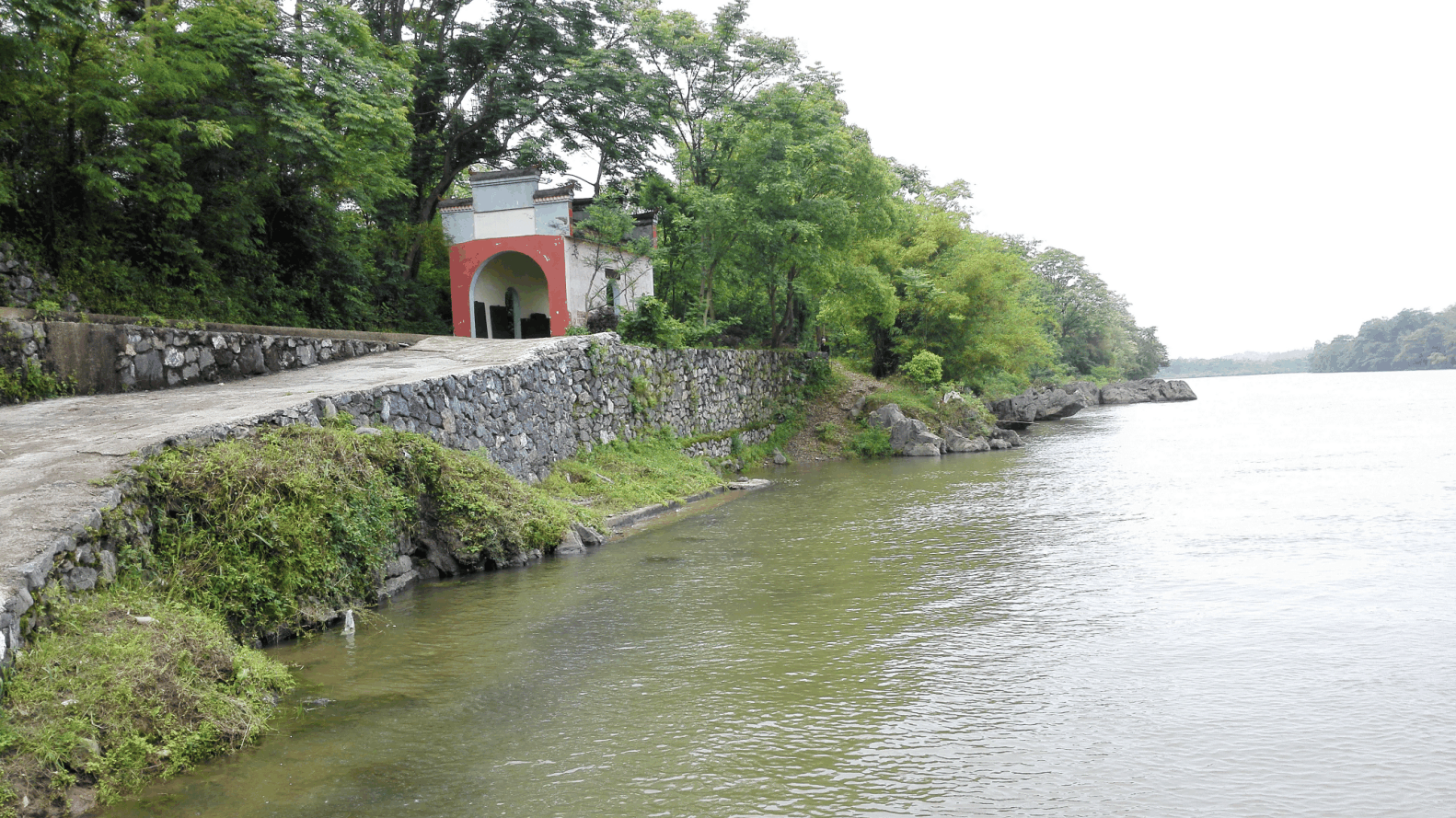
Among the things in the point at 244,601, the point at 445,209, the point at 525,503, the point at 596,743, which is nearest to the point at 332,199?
the point at 445,209

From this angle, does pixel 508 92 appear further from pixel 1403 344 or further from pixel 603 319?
pixel 1403 344

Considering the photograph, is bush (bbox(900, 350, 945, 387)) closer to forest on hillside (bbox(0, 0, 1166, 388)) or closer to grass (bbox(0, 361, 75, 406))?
forest on hillside (bbox(0, 0, 1166, 388))

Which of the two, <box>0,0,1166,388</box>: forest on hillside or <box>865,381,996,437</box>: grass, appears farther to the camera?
<box>865,381,996,437</box>: grass

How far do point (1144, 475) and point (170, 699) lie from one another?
55.3 feet

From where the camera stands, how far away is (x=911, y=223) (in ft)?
100

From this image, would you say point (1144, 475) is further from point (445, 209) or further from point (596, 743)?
point (445, 209)

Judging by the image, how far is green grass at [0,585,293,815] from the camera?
4270 mm

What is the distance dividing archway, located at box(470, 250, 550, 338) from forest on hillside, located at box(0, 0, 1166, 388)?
4.43ft

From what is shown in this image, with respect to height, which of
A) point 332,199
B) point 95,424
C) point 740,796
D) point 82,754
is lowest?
point 740,796

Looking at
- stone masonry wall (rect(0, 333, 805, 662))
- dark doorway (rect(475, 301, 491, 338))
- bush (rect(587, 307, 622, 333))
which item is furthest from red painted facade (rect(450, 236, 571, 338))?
stone masonry wall (rect(0, 333, 805, 662))

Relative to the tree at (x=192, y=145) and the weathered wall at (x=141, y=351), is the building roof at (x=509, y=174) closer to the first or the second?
the tree at (x=192, y=145)

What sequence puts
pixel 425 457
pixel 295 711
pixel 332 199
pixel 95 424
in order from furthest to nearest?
1. pixel 332 199
2. pixel 425 457
3. pixel 95 424
4. pixel 295 711

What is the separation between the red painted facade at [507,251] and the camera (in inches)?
850

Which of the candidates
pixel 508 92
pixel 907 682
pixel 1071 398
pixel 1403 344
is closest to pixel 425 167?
pixel 508 92
